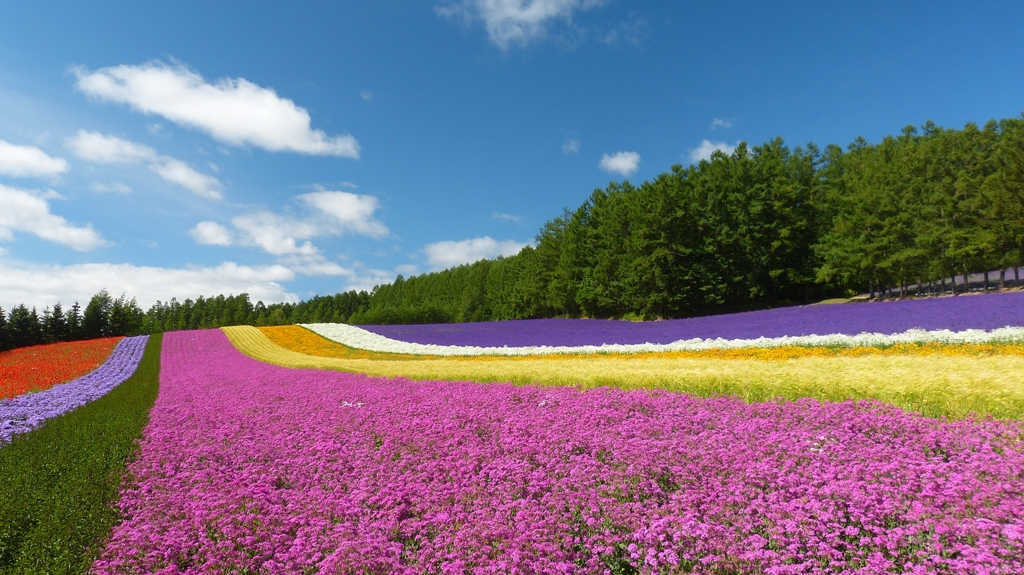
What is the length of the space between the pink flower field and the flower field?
2 cm

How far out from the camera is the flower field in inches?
142

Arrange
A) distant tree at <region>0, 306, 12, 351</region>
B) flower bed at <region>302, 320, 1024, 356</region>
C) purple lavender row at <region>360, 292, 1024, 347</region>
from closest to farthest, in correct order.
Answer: flower bed at <region>302, 320, 1024, 356</region> < purple lavender row at <region>360, 292, 1024, 347</region> < distant tree at <region>0, 306, 12, 351</region>

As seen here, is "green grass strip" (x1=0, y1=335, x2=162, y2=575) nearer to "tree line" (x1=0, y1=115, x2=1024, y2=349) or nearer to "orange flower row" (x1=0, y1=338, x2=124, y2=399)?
"orange flower row" (x1=0, y1=338, x2=124, y2=399)

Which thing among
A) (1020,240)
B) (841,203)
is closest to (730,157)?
(841,203)

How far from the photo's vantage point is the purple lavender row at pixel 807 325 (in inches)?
739

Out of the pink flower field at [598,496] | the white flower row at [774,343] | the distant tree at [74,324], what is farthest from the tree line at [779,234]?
the pink flower field at [598,496]

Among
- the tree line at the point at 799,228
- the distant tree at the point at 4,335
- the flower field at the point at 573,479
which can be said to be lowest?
the flower field at the point at 573,479

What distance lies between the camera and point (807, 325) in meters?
22.5

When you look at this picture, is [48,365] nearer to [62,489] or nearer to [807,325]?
[62,489]

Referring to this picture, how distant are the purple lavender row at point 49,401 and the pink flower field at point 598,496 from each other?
6905mm

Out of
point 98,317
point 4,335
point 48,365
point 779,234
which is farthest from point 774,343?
point 98,317

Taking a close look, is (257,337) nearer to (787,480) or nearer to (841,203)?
(787,480)

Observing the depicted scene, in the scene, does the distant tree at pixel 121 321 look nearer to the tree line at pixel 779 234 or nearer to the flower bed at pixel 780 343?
the tree line at pixel 779 234

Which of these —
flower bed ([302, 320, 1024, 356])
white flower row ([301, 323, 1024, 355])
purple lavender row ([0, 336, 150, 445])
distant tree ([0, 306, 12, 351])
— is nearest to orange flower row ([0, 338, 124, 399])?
purple lavender row ([0, 336, 150, 445])
